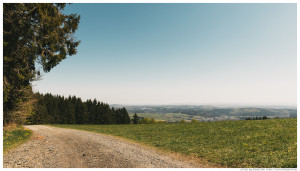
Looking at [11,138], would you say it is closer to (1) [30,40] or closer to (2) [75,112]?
(1) [30,40]

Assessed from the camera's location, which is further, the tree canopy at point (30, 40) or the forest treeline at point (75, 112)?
the forest treeline at point (75, 112)

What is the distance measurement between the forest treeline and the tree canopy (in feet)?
206

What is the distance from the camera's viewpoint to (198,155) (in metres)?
10.7

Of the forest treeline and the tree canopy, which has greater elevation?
the tree canopy

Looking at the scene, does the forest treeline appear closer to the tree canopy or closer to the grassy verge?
the grassy verge

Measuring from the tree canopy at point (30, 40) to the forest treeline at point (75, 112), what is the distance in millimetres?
62683

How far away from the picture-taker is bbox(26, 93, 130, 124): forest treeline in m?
71.3

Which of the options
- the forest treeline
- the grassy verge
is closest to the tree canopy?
the grassy verge

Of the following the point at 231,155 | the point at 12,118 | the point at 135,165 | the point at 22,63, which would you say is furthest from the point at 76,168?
the point at 12,118

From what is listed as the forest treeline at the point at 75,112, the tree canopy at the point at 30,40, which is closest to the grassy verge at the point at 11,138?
the tree canopy at the point at 30,40

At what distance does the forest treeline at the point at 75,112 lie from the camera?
234ft

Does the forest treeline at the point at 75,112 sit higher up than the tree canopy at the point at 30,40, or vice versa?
the tree canopy at the point at 30,40

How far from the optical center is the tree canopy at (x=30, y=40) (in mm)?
11843

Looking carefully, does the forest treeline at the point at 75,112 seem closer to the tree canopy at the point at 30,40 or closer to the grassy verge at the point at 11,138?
the grassy verge at the point at 11,138
